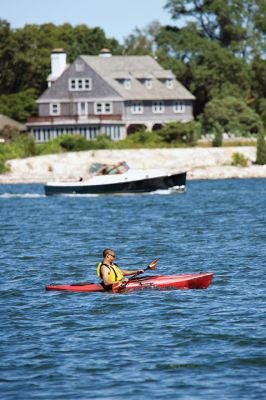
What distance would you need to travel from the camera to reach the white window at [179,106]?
111 meters

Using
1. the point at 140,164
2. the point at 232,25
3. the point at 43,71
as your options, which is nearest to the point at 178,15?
the point at 232,25

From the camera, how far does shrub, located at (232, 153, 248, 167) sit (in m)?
92.6

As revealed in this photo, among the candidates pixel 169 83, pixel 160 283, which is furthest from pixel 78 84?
pixel 160 283

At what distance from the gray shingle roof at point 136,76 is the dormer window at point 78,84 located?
4.72 ft

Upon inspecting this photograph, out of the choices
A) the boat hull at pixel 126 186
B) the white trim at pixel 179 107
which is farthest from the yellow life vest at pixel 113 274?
the white trim at pixel 179 107

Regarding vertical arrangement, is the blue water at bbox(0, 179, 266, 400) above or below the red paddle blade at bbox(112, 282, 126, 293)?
below

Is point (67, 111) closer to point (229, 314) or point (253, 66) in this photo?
point (253, 66)

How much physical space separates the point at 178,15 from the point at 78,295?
98.3 metres

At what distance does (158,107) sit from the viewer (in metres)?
110

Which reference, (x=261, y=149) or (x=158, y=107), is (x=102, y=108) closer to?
(x=158, y=107)

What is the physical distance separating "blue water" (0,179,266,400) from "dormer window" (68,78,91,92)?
59815 mm

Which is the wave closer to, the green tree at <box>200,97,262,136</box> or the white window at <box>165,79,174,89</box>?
the green tree at <box>200,97,262,136</box>

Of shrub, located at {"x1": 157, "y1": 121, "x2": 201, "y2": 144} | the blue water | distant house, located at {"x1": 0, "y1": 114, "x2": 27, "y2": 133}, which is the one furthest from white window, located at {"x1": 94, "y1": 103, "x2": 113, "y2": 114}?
the blue water

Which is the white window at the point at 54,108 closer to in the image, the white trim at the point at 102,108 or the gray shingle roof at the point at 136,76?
the white trim at the point at 102,108
